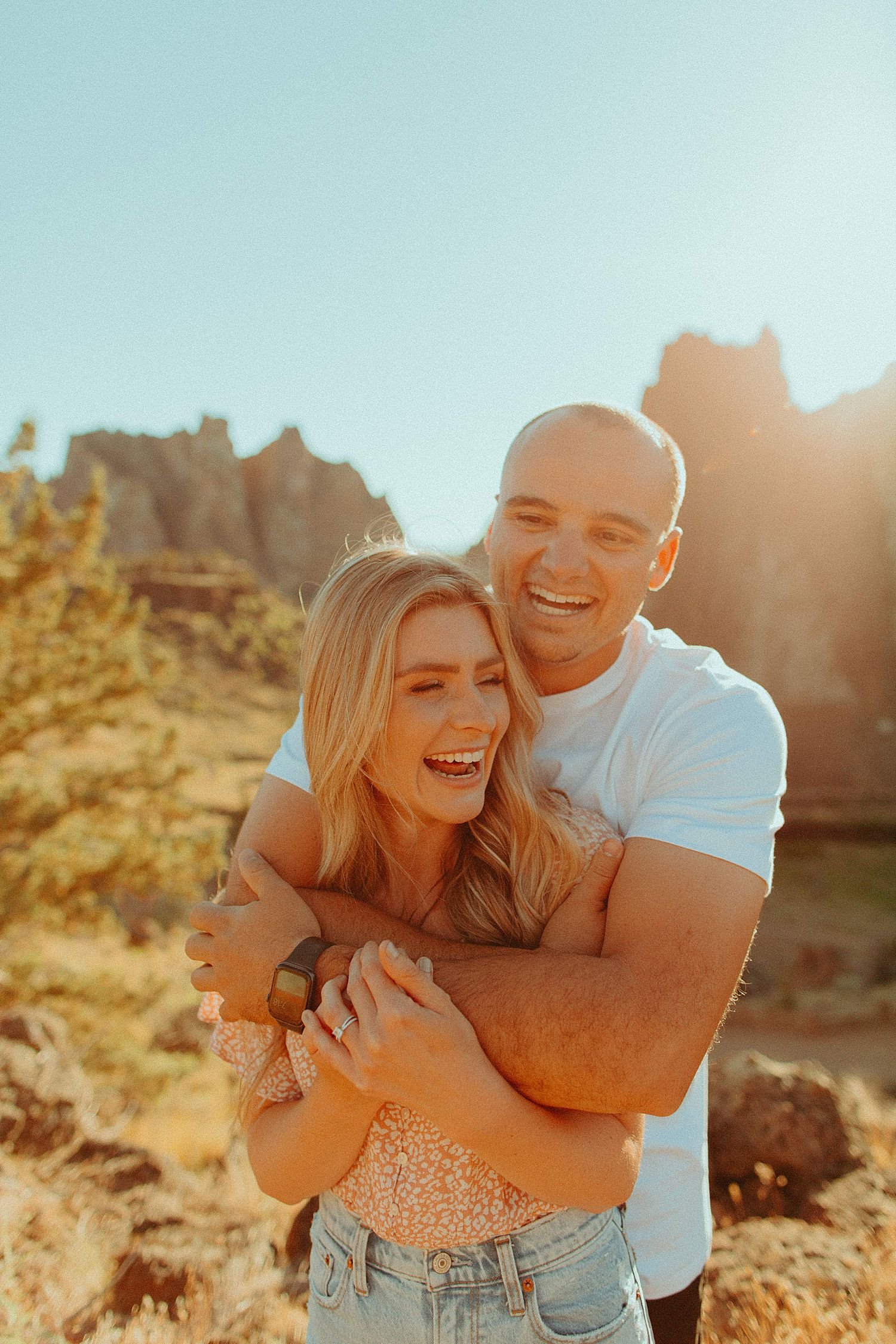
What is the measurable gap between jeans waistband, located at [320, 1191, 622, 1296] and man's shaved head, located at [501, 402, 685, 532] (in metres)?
1.74

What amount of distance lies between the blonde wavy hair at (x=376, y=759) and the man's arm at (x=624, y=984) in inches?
6.9

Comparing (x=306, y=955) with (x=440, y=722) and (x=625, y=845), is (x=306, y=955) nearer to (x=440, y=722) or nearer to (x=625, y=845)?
(x=440, y=722)

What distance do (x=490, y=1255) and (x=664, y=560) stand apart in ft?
5.93

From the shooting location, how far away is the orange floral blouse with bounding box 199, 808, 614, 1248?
5.31 feet

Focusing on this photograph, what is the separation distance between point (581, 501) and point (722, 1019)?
1321mm

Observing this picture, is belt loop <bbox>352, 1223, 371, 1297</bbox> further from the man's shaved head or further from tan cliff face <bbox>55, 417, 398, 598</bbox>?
tan cliff face <bbox>55, 417, 398, 598</bbox>

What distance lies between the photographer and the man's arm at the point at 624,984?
1.50 metres

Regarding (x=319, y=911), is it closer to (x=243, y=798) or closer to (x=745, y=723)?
(x=745, y=723)

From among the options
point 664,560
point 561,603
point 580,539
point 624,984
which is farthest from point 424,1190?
point 664,560

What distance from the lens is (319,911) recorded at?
6.20 feet

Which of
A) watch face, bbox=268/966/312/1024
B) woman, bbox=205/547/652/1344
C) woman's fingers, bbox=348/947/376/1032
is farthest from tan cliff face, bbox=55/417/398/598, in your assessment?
woman's fingers, bbox=348/947/376/1032

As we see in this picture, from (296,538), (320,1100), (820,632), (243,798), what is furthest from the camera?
(296,538)

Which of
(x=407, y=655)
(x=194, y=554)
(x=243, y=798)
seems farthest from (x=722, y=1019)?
(x=194, y=554)

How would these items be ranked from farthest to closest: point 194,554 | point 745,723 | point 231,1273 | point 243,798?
point 194,554
point 243,798
point 231,1273
point 745,723
